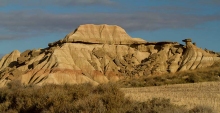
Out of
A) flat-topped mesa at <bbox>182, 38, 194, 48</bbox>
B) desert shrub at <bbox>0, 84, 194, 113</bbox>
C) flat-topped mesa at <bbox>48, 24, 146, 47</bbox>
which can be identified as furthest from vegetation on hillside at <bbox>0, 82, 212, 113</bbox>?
flat-topped mesa at <bbox>182, 38, 194, 48</bbox>

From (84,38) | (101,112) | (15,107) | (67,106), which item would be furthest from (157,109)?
(84,38)

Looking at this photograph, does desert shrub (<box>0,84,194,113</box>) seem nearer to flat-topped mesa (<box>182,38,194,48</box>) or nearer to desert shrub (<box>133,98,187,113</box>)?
desert shrub (<box>133,98,187,113</box>)

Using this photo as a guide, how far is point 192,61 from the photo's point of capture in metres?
80.8

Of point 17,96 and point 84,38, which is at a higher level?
point 84,38

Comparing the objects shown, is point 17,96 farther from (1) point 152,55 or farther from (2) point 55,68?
(1) point 152,55

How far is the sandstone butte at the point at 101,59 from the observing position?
75.6 m

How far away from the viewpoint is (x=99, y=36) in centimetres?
9125

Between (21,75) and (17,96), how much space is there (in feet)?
142

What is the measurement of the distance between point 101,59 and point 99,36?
883 centimetres

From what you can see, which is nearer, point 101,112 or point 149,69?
point 101,112

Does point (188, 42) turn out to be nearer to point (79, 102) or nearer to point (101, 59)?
point (101, 59)

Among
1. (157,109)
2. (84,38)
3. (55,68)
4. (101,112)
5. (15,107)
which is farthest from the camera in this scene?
(84,38)

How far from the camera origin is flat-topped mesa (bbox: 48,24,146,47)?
86.9m

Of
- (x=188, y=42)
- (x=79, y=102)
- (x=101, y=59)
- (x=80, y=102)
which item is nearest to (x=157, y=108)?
(x=80, y=102)
